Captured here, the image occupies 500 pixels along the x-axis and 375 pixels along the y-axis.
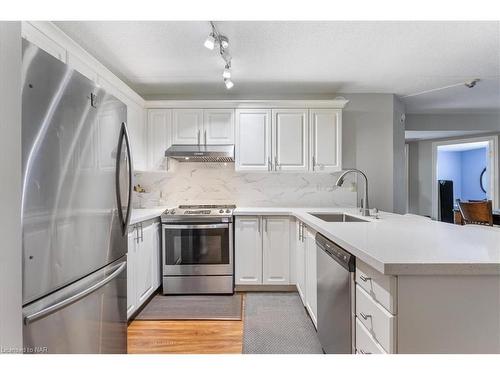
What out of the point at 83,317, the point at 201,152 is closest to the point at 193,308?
the point at 83,317

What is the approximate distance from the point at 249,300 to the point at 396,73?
2.91 metres

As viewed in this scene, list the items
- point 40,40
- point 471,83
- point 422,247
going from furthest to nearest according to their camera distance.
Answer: point 471,83 < point 40,40 < point 422,247

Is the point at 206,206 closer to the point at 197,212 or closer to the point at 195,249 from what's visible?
the point at 197,212

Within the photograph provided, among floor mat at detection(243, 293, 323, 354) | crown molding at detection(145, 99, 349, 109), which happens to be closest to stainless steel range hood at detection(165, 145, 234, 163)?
crown molding at detection(145, 99, 349, 109)

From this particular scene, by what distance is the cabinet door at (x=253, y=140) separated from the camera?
9.41ft

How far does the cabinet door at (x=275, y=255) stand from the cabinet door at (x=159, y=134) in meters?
1.48

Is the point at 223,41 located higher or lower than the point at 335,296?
higher

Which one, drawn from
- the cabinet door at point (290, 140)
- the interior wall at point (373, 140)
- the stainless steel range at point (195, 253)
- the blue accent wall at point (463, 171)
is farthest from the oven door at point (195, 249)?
the blue accent wall at point (463, 171)

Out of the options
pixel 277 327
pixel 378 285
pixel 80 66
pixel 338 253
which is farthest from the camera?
pixel 277 327

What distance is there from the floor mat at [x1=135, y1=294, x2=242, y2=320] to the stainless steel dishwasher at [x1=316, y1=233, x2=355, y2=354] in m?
0.92

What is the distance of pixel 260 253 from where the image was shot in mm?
2643

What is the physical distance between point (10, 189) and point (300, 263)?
2.20 m

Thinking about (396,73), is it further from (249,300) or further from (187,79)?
(249,300)
